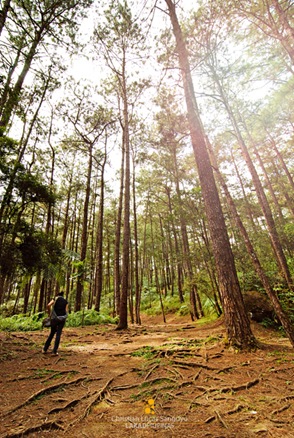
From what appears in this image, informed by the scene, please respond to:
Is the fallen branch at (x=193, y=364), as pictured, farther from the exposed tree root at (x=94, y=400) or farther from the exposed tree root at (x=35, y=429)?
the exposed tree root at (x=35, y=429)

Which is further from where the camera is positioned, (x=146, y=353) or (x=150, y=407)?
(x=146, y=353)

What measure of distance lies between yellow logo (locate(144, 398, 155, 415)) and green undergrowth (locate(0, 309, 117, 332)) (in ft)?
27.0

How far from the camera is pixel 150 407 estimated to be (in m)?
2.75

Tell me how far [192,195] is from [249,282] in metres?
4.56

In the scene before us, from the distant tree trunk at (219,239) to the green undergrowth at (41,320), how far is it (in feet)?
26.2

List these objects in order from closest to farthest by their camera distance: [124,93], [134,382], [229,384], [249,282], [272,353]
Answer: [229,384] → [134,382] → [272,353] → [249,282] → [124,93]

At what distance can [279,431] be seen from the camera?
2.07 meters

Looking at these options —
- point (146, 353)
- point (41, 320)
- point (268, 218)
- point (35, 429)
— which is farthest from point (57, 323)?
point (268, 218)

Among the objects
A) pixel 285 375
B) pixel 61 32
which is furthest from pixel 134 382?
pixel 61 32

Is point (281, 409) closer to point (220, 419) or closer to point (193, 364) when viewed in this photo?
point (220, 419)

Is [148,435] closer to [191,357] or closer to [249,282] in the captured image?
[191,357]

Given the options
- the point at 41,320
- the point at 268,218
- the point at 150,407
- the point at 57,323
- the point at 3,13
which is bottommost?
the point at 150,407

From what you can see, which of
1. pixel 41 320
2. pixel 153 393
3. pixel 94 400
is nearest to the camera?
pixel 94 400

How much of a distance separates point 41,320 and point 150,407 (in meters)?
9.82
